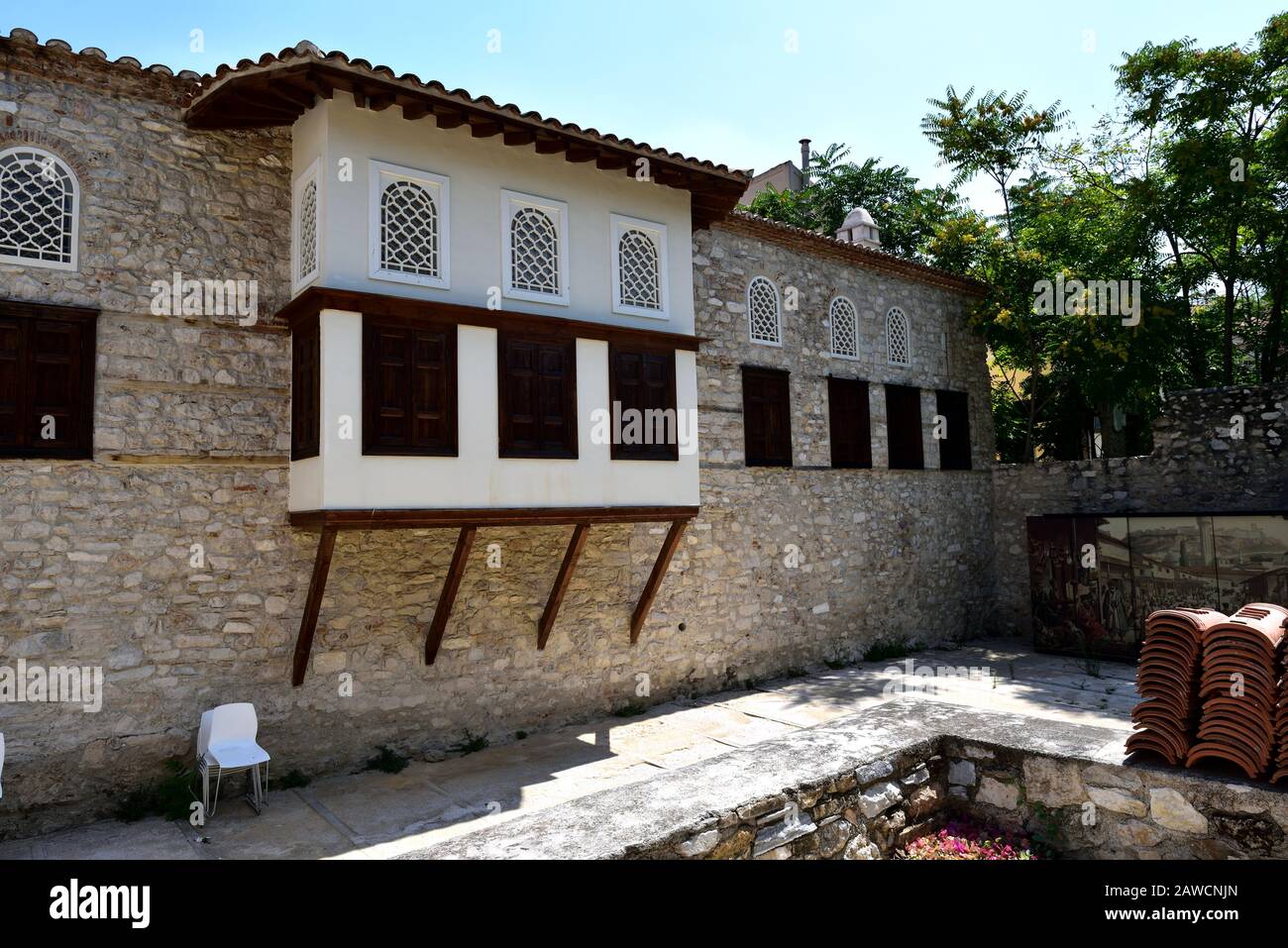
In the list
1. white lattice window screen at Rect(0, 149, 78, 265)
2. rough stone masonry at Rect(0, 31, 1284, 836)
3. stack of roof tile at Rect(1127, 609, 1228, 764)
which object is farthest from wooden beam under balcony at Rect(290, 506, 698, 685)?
stack of roof tile at Rect(1127, 609, 1228, 764)

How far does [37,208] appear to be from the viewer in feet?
19.4

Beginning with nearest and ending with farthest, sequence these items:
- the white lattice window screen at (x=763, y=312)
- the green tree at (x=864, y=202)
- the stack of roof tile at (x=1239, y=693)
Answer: the stack of roof tile at (x=1239, y=693)
the white lattice window screen at (x=763, y=312)
the green tree at (x=864, y=202)

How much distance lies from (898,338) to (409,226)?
26.5 ft

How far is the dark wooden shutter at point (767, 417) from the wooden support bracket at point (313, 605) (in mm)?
5399

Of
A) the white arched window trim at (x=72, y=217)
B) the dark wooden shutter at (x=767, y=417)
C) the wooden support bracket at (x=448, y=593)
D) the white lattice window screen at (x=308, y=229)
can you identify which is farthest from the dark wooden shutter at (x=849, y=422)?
the white arched window trim at (x=72, y=217)

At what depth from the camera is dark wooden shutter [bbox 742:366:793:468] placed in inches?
395

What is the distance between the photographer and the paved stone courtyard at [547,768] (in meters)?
5.41

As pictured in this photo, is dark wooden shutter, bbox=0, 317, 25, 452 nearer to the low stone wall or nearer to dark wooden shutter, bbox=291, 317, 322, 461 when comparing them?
dark wooden shutter, bbox=291, 317, 322, 461

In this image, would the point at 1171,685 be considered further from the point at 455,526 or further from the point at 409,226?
the point at 409,226

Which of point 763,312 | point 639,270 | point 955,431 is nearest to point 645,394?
point 639,270

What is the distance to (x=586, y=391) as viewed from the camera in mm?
7246

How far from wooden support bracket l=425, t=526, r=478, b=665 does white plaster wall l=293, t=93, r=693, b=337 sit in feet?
6.60

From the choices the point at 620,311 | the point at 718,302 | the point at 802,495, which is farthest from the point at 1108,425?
the point at 620,311

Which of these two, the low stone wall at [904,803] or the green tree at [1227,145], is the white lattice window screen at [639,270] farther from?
the green tree at [1227,145]
